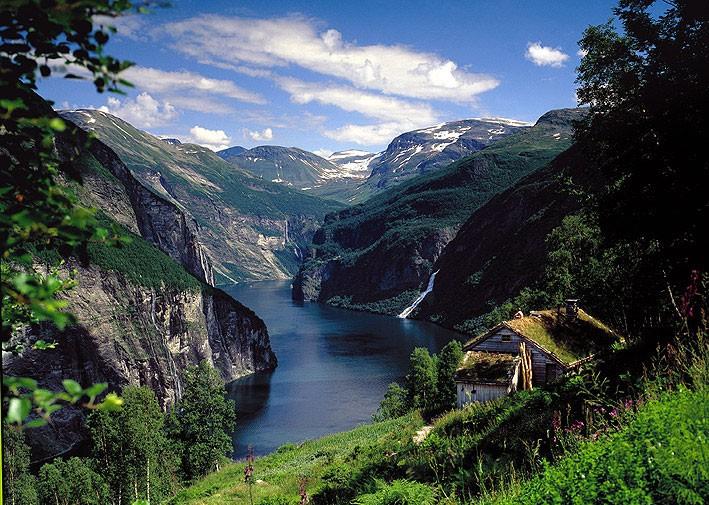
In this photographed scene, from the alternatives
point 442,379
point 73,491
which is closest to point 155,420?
point 73,491

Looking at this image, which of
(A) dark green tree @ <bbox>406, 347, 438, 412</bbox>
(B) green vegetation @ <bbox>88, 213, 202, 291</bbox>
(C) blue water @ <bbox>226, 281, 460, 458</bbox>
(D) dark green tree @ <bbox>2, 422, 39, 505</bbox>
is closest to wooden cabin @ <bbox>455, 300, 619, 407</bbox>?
(A) dark green tree @ <bbox>406, 347, 438, 412</bbox>

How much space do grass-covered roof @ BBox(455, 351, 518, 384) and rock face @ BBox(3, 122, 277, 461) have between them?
198 ft

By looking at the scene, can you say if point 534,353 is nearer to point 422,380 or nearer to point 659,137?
point 659,137

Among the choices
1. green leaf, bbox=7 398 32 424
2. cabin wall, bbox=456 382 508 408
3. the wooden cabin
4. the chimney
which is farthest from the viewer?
the chimney

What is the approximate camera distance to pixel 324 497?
16328mm

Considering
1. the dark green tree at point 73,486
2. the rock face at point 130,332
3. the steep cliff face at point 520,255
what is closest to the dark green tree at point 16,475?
the dark green tree at point 73,486

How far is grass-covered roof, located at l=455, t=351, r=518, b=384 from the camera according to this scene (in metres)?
34.2

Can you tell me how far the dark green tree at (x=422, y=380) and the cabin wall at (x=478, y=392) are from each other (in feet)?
121

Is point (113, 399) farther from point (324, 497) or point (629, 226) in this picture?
point (629, 226)

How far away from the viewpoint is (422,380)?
7312 centimetres

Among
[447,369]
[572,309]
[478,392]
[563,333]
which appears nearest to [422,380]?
[447,369]

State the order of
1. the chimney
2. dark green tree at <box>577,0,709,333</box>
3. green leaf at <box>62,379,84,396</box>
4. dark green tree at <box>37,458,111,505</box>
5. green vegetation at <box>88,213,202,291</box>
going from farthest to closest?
green vegetation at <box>88,213,202,291</box>
dark green tree at <box>37,458,111,505</box>
the chimney
dark green tree at <box>577,0,709,333</box>
green leaf at <box>62,379,84,396</box>

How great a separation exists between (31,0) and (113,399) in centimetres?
204

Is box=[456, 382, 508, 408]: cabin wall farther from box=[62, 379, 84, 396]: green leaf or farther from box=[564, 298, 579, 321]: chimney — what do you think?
box=[62, 379, 84, 396]: green leaf
